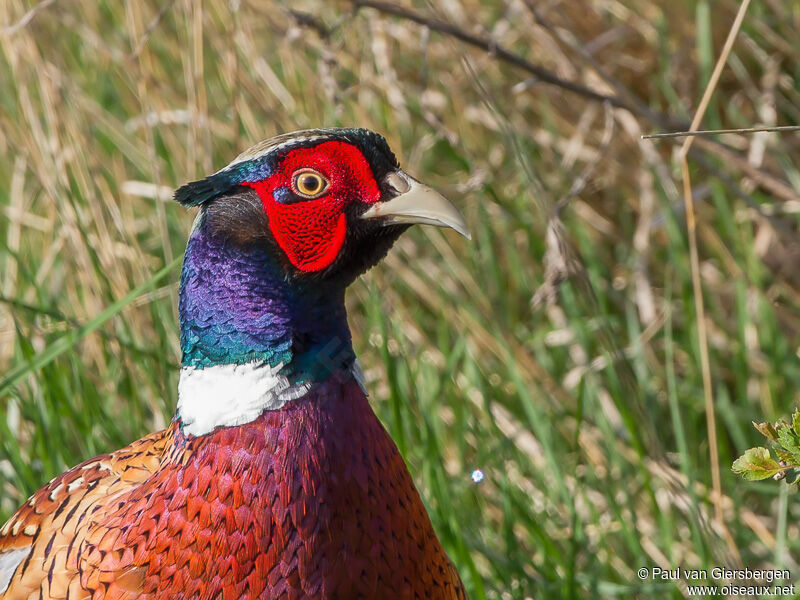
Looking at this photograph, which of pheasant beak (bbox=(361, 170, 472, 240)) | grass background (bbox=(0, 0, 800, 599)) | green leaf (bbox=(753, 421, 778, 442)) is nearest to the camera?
green leaf (bbox=(753, 421, 778, 442))

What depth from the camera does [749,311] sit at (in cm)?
350

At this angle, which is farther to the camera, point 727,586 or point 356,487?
point 727,586

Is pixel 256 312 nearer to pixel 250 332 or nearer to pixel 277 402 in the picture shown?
pixel 250 332

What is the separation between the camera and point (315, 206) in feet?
5.62

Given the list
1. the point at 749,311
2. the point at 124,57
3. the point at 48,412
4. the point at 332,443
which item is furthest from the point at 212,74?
the point at 332,443

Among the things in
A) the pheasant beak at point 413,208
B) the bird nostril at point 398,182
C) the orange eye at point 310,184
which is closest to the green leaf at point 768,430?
the pheasant beak at point 413,208

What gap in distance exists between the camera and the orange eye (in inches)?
67.4

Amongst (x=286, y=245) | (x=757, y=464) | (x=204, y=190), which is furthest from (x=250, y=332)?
(x=757, y=464)

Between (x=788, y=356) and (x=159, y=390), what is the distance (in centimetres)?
195

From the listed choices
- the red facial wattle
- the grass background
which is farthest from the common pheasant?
the grass background

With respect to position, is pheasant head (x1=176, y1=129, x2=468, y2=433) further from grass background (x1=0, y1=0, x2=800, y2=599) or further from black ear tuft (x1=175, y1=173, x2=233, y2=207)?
grass background (x1=0, y1=0, x2=800, y2=599)

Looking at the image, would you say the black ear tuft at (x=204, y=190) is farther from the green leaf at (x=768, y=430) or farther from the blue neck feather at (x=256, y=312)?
the green leaf at (x=768, y=430)

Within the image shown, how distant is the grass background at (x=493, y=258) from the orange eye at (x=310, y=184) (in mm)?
636

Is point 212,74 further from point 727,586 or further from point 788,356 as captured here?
point 727,586
